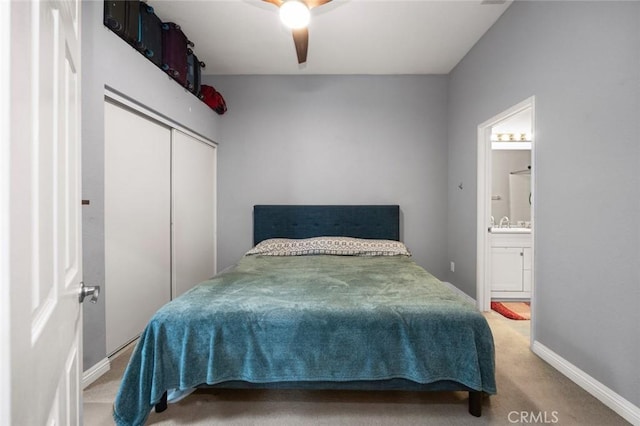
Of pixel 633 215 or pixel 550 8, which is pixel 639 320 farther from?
pixel 550 8

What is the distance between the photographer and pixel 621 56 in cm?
154

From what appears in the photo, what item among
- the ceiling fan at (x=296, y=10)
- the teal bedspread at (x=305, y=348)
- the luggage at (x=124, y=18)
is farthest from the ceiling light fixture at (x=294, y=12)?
the teal bedspread at (x=305, y=348)

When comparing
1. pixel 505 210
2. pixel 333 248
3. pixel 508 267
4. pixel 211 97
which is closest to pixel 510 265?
pixel 508 267

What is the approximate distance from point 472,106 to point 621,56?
1.61m

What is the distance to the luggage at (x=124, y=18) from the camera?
75.6 inches

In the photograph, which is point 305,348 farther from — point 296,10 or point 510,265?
point 510,265

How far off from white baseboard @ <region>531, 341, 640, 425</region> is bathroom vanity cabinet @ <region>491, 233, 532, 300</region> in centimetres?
116

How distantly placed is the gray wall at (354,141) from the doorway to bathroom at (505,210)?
0.69m

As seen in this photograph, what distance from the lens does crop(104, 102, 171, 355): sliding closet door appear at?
210 centimetres

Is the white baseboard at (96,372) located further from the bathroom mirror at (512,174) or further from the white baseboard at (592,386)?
the bathroom mirror at (512,174)

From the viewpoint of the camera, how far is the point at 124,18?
2.04 m

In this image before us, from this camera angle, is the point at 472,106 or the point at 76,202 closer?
the point at 76,202

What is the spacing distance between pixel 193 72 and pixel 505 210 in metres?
4.35

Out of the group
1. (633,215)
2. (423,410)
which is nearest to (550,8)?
(633,215)
